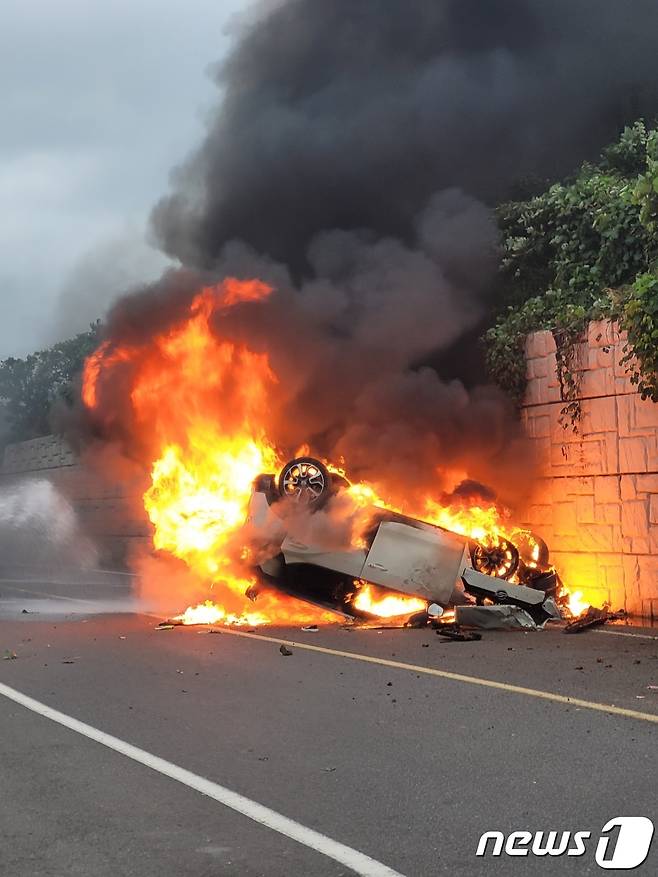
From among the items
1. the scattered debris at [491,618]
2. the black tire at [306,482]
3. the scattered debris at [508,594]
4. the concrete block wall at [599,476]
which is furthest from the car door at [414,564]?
the concrete block wall at [599,476]

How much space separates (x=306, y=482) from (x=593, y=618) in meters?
3.82

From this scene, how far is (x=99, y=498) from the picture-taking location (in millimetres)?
33062

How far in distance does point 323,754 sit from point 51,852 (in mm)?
2107

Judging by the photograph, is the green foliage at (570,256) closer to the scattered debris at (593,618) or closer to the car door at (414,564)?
the scattered debris at (593,618)

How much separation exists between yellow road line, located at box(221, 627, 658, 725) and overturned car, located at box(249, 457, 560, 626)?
4.04 feet

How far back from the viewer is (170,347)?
15266 millimetres

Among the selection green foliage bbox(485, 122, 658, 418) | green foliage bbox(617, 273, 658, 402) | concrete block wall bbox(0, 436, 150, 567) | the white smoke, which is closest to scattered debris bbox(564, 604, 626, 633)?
green foliage bbox(485, 122, 658, 418)

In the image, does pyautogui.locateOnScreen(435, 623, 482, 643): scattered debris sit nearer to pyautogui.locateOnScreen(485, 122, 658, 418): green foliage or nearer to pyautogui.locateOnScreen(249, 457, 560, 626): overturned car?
pyautogui.locateOnScreen(249, 457, 560, 626): overturned car

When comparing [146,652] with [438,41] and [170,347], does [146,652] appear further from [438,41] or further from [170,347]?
[438,41]

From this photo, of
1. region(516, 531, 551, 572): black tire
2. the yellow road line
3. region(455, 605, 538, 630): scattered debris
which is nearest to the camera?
the yellow road line

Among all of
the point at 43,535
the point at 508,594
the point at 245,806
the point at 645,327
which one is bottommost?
the point at 245,806

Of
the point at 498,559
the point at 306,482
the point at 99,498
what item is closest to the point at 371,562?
the point at 306,482

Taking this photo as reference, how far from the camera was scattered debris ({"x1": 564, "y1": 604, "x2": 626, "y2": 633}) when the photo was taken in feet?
40.7

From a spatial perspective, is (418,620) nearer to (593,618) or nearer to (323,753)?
(593,618)
